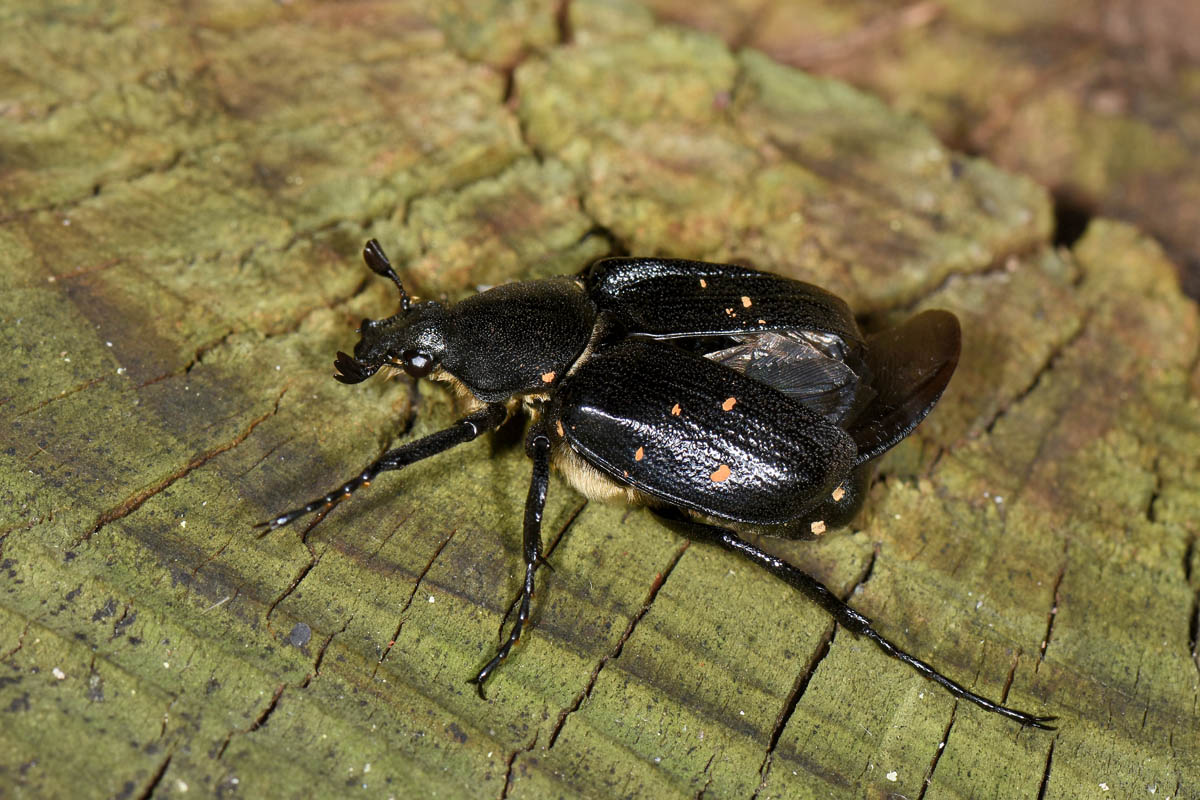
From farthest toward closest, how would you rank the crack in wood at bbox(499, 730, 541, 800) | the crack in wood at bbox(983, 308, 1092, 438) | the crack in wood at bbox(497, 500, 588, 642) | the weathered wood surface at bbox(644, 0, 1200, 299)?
the weathered wood surface at bbox(644, 0, 1200, 299) → the crack in wood at bbox(983, 308, 1092, 438) → the crack in wood at bbox(497, 500, 588, 642) → the crack in wood at bbox(499, 730, 541, 800)

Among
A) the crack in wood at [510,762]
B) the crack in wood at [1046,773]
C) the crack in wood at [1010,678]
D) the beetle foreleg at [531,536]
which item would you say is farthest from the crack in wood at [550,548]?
the crack in wood at [1046,773]

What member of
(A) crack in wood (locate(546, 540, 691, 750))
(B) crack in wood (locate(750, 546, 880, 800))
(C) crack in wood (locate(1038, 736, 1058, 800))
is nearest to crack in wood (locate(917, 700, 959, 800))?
(C) crack in wood (locate(1038, 736, 1058, 800))

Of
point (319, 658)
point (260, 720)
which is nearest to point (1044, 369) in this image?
point (319, 658)

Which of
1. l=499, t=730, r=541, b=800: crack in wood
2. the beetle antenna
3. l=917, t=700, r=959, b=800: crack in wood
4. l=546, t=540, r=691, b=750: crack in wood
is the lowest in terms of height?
l=917, t=700, r=959, b=800: crack in wood

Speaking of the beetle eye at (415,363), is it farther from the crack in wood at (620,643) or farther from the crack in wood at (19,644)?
the crack in wood at (19,644)

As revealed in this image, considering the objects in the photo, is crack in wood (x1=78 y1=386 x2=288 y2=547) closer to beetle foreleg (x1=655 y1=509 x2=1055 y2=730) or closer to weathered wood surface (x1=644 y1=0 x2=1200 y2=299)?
beetle foreleg (x1=655 y1=509 x2=1055 y2=730)

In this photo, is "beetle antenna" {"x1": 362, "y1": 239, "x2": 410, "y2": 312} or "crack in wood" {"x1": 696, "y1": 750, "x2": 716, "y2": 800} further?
"beetle antenna" {"x1": 362, "y1": 239, "x2": 410, "y2": 312}

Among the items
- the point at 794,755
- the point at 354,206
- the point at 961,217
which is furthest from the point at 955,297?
the point at 354,206

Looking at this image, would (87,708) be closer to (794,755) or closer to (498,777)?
(498,777)
